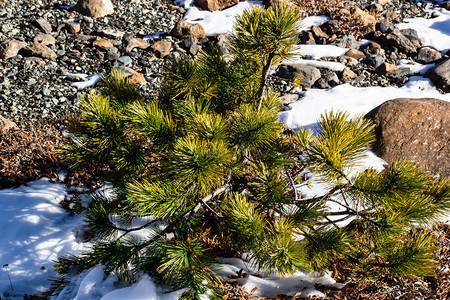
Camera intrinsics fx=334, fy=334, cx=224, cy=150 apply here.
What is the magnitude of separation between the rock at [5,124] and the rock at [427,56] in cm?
790

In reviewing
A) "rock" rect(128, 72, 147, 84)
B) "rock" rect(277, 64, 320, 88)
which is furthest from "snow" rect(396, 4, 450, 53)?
"rock" rect(128, 72, 147, 84)

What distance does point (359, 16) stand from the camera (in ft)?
25.5

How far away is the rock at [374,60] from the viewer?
22.6 ft

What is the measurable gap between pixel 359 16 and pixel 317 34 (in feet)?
3.74

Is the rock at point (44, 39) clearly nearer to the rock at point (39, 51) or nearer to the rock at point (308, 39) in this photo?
the rock at point (39, 51)

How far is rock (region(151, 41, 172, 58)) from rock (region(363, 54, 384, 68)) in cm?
420

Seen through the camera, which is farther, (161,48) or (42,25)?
(42,25)

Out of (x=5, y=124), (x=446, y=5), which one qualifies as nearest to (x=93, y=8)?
(x=5, y=124)

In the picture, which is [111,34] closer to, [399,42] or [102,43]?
[102,43]

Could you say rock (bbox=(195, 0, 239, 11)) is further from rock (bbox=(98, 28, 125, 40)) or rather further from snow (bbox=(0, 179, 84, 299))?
snow (bbox=(0, 179, 84, 299))

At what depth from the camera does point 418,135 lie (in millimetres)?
4430

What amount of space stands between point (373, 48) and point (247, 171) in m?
5.87

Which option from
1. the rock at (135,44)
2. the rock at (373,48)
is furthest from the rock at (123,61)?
the rock at (373,48)

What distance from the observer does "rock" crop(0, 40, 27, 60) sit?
673cm
